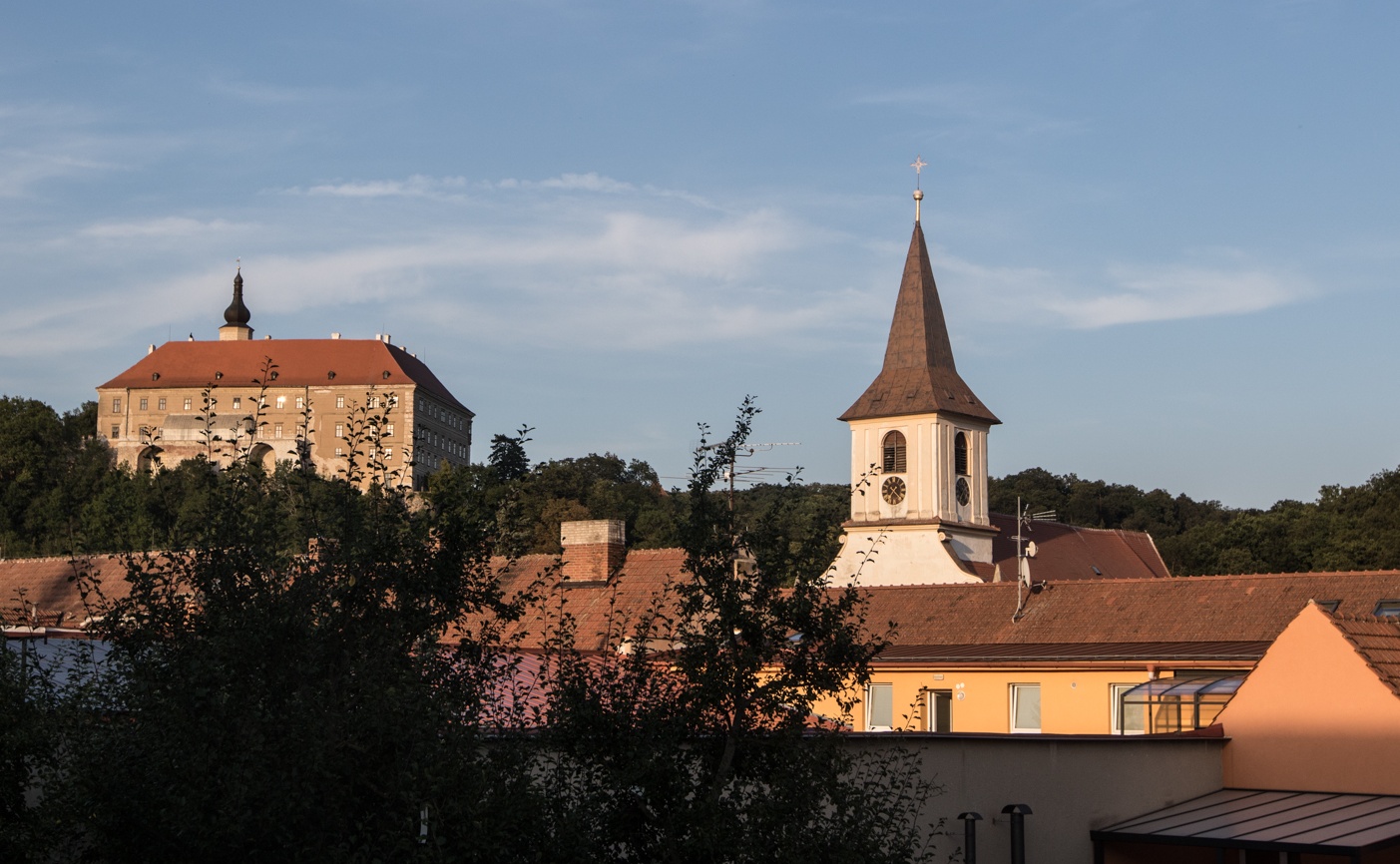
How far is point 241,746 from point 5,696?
4.13 m

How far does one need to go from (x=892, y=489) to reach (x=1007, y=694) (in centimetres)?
3655

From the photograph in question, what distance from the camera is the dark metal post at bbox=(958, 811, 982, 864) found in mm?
15508

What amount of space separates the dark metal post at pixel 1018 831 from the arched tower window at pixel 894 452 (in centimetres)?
5062

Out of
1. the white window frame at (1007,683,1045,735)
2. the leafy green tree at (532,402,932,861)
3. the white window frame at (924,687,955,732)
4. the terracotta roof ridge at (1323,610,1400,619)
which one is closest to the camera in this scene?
the leafy green tree at (532,402,932,861)

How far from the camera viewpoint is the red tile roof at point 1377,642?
54.9 feet

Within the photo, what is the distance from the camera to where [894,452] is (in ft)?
219

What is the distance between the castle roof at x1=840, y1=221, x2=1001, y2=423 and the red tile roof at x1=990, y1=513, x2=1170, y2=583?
205 inches

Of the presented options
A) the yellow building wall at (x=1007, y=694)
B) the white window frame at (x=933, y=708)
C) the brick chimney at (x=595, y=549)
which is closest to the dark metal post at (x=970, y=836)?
the yellow building wall at (x=1007, y=694)

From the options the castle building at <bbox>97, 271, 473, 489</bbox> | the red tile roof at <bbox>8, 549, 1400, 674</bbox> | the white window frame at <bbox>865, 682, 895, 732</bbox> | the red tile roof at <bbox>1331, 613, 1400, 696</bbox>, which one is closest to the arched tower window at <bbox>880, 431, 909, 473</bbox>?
the red tile roof at <bbox>8, 549, 1400, 674</bbox>

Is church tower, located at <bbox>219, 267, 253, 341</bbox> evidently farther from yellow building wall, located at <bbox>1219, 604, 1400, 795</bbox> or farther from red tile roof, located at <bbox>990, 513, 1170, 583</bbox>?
yellow building wall, located at <bbox>1219, 604, 1400, 795</bbox>

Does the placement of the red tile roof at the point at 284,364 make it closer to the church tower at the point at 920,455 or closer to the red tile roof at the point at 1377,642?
the church tower at the point at 920,455

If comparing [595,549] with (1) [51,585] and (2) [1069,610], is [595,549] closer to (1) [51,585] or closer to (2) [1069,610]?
(2) [1069,610]

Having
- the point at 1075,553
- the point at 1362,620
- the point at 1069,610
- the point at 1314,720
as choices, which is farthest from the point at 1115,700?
the point at 1075,553

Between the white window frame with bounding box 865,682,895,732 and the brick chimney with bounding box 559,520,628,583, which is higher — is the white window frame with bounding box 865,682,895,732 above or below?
below
